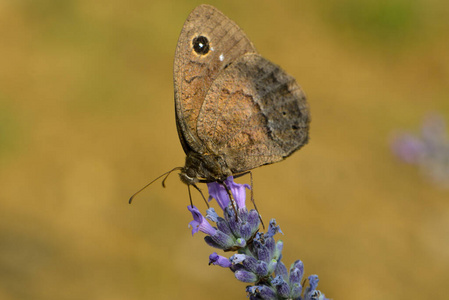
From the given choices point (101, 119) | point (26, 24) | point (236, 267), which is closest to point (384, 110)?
point (101, 119)

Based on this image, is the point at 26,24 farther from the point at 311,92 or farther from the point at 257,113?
the point at 257,113

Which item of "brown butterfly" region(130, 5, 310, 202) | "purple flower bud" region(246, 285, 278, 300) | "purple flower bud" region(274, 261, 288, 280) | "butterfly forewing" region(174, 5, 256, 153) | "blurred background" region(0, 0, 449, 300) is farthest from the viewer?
"blurred background" region(0, 0, 449, 300)

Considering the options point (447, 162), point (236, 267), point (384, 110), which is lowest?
point (236, 267)

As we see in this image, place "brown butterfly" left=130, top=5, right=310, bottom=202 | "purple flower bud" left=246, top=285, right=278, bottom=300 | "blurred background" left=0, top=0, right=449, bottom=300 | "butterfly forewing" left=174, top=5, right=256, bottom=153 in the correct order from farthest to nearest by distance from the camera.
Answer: "blurred background" left=0, top=0, right=449, bottom=300 → "butterfly forewing" left=174, top=5, right=256, bottom=153 → "brown butterfly" left=130, top=5, right=310, bottom=202 → "purple flower bud" left=246, top=285, right=278, bottom=300

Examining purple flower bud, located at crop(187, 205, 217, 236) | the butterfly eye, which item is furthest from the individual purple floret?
the butterfly eye

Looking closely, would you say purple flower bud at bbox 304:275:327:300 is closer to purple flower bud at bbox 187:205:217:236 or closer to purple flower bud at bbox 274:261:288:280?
purple flower bud at bbox 274:261:288:280

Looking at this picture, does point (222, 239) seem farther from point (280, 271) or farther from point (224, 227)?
point (280, 271)

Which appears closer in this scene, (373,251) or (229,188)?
(229,188)
